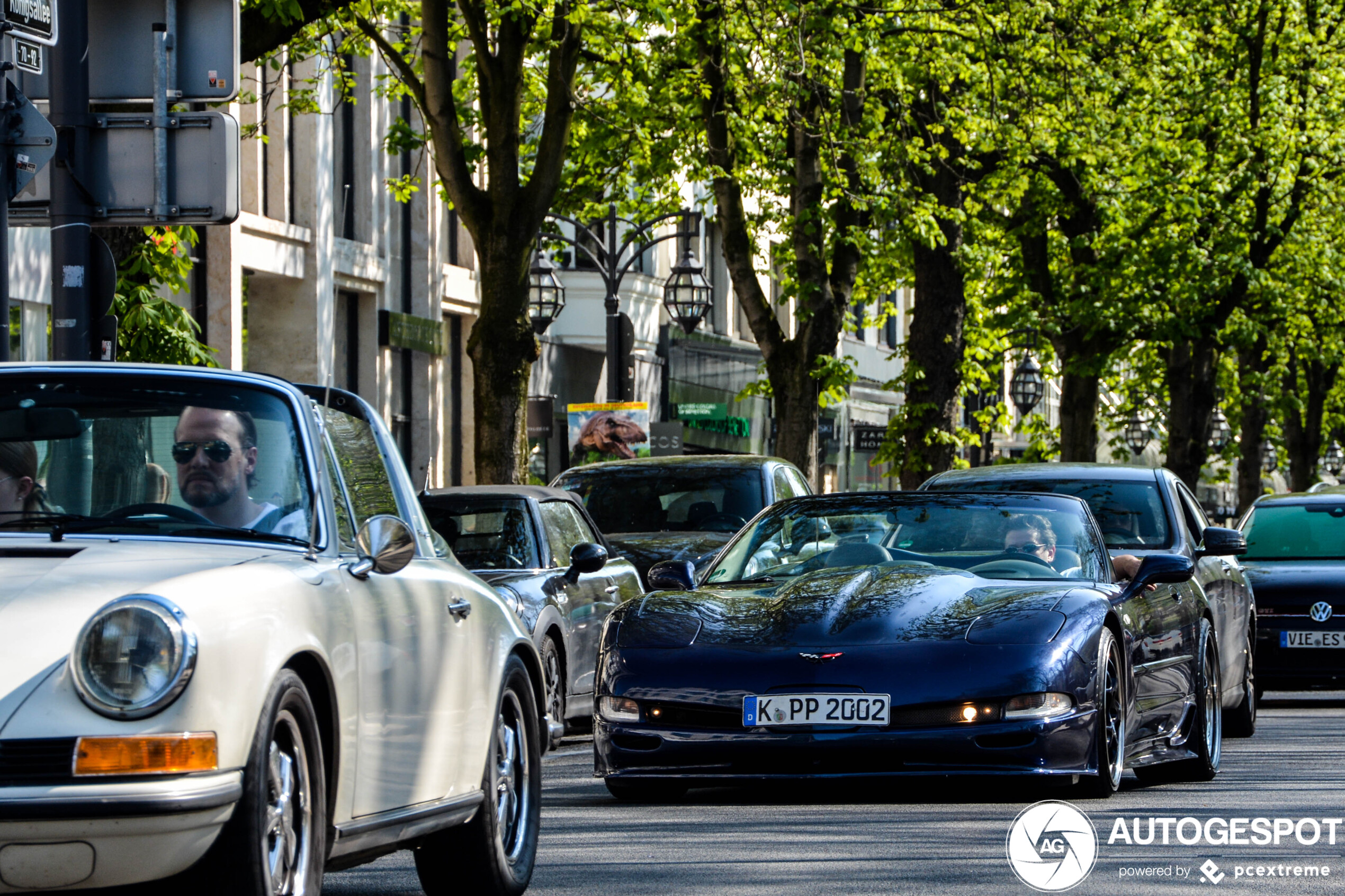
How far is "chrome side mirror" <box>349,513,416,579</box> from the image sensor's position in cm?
588

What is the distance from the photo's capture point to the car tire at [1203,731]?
10.8m

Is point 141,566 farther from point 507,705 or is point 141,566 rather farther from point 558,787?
point 558,787

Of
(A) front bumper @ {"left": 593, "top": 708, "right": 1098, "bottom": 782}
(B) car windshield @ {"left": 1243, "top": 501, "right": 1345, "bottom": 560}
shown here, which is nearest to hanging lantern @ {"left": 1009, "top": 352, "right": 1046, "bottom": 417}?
(B) car windshield @ {"left": 1243, "top": 501, "right": 1345, "bottom": 560}

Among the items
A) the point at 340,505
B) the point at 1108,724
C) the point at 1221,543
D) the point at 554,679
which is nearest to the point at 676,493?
the point at 554,679

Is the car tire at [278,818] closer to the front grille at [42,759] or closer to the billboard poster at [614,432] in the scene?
the front grille at [42,759]

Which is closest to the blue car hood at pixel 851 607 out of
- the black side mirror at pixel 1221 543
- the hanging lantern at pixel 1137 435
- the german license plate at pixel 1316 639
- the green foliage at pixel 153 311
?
the black side mirror at pixel 1221 543

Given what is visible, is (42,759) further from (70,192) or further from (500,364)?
(500,364)

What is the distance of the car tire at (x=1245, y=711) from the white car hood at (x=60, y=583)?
31.4ft

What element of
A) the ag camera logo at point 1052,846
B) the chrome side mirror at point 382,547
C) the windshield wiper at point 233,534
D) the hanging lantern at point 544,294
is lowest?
the ag camera logo at point 1052,846

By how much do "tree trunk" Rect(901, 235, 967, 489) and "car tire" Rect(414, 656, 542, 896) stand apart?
21293 millimetres

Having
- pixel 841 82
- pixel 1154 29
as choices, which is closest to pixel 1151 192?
pixel 1154 29

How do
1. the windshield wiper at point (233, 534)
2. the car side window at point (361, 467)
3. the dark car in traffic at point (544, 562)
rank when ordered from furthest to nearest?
the dark car in traffic at point (544, 562) → the car side window at point (361, 467) → the windshield wiper at point (233, 534)

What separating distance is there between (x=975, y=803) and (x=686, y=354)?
39.2 m

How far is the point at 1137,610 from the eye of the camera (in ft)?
33.7
